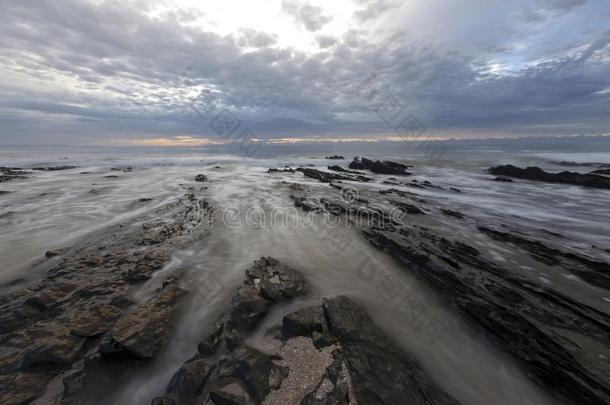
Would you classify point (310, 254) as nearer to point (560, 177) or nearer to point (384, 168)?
point (384, 168)

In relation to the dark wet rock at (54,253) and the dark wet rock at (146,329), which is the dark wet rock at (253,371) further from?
the dark wet rock at (54,253)

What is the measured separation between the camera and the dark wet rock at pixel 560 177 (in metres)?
21.0

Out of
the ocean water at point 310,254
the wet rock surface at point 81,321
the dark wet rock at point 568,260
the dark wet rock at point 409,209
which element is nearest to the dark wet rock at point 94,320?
the wet rock surface at point 81,321

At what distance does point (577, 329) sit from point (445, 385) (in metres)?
3.00

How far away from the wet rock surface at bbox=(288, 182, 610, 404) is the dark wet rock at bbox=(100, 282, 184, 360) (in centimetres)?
213

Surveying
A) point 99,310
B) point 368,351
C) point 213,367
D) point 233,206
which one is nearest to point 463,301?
point 368,351

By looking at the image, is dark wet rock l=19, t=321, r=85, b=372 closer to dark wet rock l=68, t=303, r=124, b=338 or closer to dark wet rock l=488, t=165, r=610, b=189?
dark wet rock l=68, t=303, r=124, b=338

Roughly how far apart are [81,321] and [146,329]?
3.88 ft

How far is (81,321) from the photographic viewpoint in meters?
4.51

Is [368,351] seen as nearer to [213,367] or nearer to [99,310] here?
[213,367]

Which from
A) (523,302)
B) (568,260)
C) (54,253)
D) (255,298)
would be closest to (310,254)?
(255,298)

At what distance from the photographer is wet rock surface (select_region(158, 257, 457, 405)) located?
3.17 metres

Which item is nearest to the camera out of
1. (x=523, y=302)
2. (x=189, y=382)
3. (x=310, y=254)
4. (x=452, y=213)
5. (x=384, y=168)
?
(x=189, y=382)

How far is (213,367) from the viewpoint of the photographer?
142 inches
